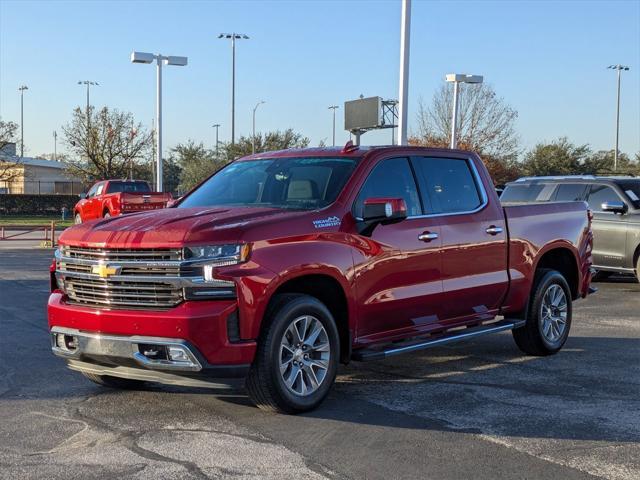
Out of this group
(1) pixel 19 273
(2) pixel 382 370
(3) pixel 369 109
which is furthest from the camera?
(3) pixel 369 109

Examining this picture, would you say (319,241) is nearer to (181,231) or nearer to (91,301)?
(181,231)

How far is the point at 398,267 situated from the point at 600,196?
9284 mm

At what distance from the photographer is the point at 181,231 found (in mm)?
5633

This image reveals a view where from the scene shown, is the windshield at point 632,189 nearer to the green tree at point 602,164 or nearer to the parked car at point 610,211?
the parked car at point 610,211

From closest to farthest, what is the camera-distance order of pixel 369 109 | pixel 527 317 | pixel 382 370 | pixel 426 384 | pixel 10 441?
pixel 10 441 < pixel 426 384 < pixel 382 370 < pixel 527 317 < pixel 369 109

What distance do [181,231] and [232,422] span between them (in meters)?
1.39

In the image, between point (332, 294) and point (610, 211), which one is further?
point (610, 211)

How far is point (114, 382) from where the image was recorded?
6.71 meters

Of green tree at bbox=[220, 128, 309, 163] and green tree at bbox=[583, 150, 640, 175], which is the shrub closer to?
green tree at bbox=[220, 128, 309, 163]

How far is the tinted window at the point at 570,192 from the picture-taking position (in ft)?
49.1

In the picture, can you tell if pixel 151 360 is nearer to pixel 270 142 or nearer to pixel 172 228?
pixel 172 228

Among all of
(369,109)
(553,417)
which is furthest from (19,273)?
(553,417)

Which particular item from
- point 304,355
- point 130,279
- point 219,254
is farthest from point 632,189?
point 130,279

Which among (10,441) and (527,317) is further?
(527,317)
